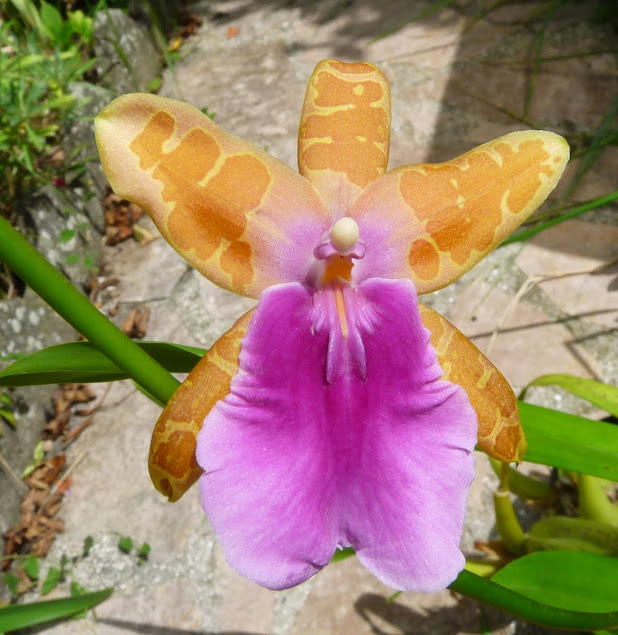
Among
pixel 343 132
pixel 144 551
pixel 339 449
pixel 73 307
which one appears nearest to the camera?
pixel 73 307

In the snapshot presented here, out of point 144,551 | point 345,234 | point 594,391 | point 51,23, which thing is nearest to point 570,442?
point 594,391

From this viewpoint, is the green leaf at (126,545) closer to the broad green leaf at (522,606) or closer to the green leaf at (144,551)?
the green leaf at (144,551)

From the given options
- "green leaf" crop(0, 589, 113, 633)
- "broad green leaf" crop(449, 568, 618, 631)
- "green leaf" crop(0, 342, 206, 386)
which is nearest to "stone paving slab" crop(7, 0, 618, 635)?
"green leaf" crop(0, 589, 113, 633)

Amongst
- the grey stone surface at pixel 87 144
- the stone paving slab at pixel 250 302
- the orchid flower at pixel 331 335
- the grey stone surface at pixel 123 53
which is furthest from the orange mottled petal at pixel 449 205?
the grey stone surface at pixel 123 53

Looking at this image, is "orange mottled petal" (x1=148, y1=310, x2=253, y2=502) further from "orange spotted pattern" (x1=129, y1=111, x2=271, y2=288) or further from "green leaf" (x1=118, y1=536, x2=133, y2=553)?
"green leaf" (x1=118, y1=536, x2=133, y2=553)

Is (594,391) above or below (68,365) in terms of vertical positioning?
below

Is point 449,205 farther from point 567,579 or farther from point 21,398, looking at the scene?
point 21,398
